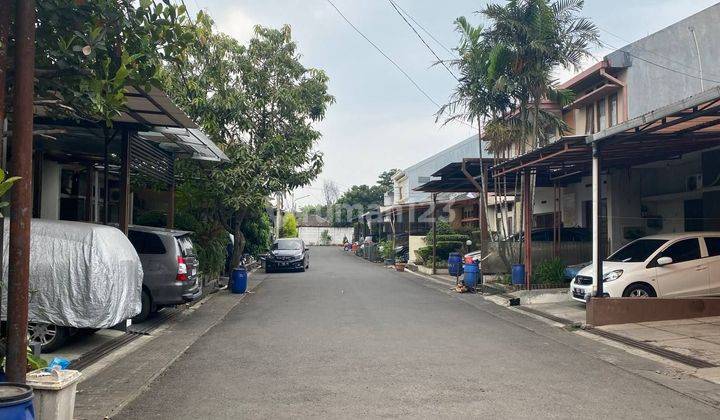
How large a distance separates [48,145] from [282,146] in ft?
23.0

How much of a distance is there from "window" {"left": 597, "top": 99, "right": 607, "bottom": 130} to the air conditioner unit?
5.08 metres

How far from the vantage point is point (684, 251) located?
12289mm

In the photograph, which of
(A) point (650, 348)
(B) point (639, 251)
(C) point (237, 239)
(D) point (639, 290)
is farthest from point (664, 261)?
(C) point (237, 239)

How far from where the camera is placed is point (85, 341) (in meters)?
9.33

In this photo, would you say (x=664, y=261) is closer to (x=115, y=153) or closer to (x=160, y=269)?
(x=160, y=269)

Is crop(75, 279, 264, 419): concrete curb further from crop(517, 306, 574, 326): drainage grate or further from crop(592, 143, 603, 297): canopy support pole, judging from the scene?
crop(592, 143, 603, 297): canopy support pole

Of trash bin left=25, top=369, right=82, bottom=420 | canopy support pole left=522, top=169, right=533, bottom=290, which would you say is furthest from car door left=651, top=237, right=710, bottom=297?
trash bin left=25, top=369, right=82, bottom=420

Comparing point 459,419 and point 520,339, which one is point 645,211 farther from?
point 459,419

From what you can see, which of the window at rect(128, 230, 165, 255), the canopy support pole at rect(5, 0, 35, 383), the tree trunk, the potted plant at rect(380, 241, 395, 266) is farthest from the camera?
the potted plant at rect(380, 241, 395, 266)

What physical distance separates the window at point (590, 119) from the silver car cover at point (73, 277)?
57.5 ft

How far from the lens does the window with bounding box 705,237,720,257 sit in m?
12.2

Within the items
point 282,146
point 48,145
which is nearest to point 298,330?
point 48,145

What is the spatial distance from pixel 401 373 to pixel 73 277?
4.58m

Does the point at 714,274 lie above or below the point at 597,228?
below
